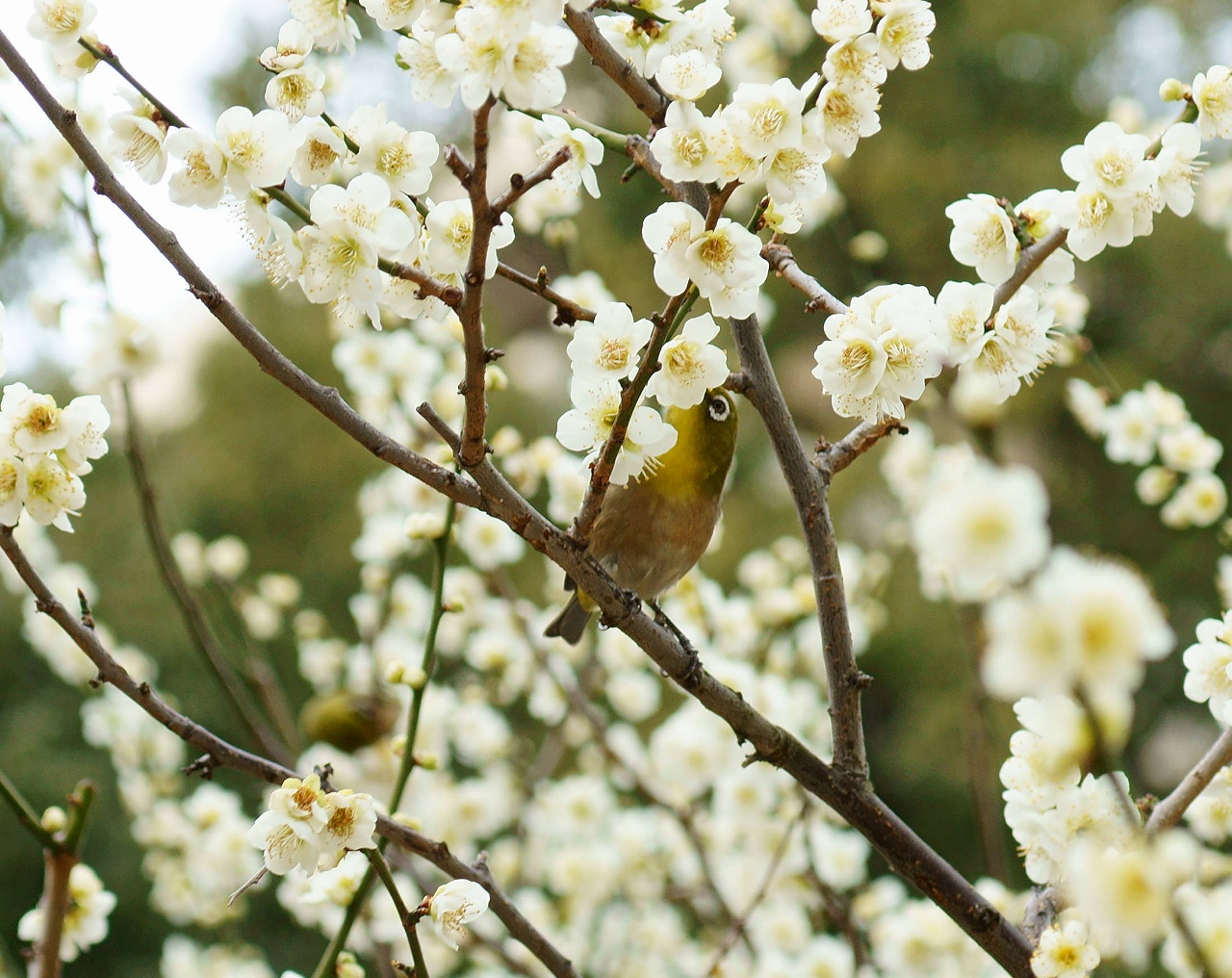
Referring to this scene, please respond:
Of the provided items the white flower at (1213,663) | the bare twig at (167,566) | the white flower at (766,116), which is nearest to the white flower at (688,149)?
the white flower at (766,116)

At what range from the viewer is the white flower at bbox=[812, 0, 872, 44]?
750mm

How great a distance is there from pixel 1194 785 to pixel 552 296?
26.2 inches

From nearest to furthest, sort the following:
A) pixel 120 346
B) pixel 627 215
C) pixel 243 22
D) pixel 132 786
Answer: pixel 120 346
pixel 132 786
pixel 627 215
pixel 243 22

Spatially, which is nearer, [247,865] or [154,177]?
[154,177]

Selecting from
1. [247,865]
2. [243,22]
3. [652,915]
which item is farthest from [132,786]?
[243,22]

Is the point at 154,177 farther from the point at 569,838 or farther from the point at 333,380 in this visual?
the point at 333,380

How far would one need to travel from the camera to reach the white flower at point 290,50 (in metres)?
0.79

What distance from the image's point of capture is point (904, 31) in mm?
786

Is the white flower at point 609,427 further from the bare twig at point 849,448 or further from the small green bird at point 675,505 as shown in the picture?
the small green bird at point 675,505

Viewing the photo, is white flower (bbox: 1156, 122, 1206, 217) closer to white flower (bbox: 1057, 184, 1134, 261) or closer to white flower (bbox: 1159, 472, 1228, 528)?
white flower (bbox: 1057, 184, 1134, 261)

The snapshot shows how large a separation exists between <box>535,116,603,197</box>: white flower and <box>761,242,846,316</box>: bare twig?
0.55 feet

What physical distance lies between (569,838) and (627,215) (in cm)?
414

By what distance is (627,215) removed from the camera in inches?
232

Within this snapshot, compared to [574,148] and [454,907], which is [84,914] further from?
[574,148]
